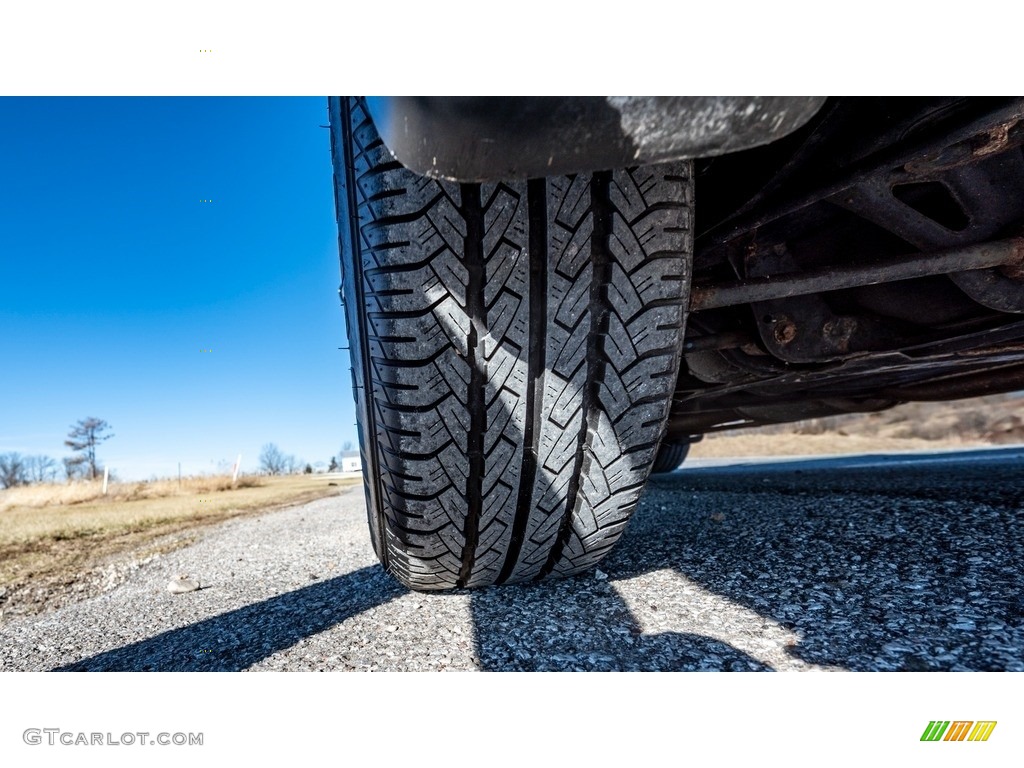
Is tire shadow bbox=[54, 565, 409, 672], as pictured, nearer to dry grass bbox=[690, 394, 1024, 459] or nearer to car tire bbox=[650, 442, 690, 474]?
car tire bbox=[650, 442, 690, 474]

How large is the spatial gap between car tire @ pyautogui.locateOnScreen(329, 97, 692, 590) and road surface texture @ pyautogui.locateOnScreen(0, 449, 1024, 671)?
18 centimetres

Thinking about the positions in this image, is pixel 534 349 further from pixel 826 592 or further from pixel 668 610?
pixel 826 592

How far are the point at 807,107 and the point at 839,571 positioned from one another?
100 centimetres

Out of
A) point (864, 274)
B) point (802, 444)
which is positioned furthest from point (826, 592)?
point (802, 444)

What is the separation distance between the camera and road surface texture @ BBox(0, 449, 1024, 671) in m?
0.82

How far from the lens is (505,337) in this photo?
0.85 meters

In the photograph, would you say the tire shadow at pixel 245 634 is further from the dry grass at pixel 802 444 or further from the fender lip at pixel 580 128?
the dry grass at pixel 802 444

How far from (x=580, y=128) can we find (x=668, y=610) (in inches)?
34.5

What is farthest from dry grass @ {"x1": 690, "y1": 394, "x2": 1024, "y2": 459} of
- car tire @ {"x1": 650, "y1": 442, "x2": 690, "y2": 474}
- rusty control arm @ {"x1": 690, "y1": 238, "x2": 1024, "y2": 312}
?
rusty control arm @ {"x1": 690, "y1": 238, "x2": 1024, "y2": 312}
